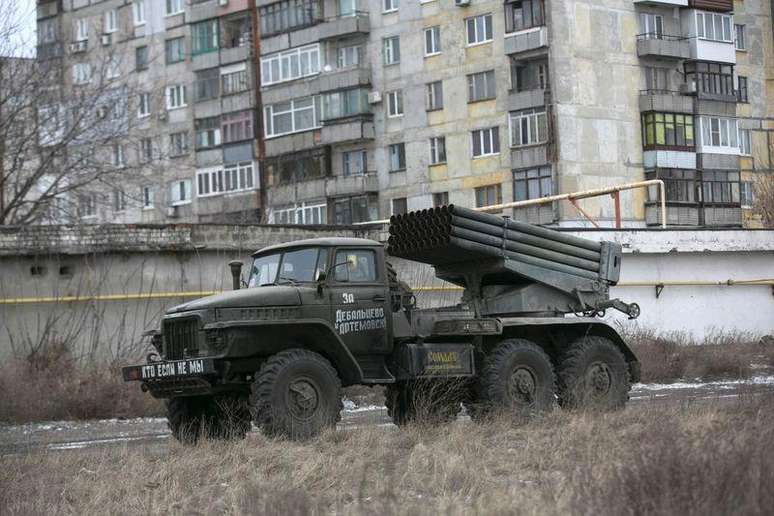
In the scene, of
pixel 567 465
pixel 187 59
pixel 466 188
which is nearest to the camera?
pixel 567 465

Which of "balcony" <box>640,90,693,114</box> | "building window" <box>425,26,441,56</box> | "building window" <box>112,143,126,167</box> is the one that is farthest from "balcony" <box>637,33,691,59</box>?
"building window" <box>112,143,126,167</box>

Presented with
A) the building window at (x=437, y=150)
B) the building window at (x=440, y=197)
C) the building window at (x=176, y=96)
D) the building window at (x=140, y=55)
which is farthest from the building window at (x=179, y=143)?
the building window at (x=440, y=197)

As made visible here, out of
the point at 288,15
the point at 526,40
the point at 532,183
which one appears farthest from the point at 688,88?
the point at 288,15

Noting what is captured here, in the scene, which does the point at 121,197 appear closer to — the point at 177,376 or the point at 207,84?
the point at 207,84

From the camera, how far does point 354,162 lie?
64500 mm

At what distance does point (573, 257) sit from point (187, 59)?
180ft

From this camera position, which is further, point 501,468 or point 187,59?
point 187,59

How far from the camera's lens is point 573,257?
19.9m

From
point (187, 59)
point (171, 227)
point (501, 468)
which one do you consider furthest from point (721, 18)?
point (501, 468)

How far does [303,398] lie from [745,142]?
50318 mm

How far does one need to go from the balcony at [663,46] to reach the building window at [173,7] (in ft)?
87.0

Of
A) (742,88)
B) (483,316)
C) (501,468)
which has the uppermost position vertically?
(742,88)

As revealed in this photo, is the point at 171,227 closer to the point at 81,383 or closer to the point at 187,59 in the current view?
the point at 81,383

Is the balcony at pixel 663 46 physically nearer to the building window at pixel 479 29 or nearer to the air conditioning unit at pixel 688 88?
the air conditioning unit at pixel 688 88
